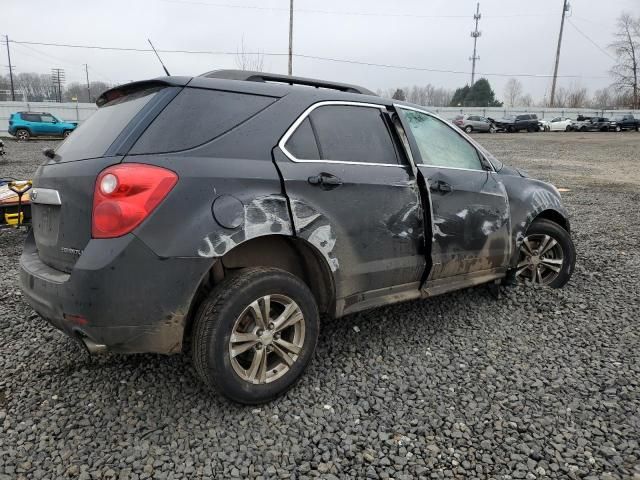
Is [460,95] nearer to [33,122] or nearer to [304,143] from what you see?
[33,122]

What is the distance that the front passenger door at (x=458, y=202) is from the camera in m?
3.41

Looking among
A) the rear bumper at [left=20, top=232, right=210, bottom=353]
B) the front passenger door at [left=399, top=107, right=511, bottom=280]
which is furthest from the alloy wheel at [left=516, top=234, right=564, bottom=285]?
the rear bumper at [left=20, top=232, right=210, bottom=353]

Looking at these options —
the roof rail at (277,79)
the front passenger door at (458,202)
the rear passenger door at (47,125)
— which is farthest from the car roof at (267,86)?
the rear passenger door at (47,125)

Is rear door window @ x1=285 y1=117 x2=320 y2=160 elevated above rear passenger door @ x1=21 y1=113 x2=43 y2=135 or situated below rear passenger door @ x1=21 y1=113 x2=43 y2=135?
above

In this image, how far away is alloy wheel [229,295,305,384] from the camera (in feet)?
8.30

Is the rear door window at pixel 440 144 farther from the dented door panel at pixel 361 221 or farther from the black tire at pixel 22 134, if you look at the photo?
the black tire at pixel 22 134

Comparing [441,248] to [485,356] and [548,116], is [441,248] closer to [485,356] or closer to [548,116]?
[485,356]

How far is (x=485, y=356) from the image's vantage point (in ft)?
10.8

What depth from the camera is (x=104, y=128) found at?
8.98 ft

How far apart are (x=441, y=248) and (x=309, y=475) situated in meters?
1.84

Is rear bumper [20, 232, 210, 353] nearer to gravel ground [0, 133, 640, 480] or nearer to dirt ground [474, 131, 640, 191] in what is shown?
gravel ground [0, 133, 640, 480]

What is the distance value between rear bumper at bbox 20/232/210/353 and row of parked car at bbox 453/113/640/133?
4116 cm

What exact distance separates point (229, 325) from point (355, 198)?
1.07 m

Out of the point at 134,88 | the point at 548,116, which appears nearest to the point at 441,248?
Result: the point at 134,88
